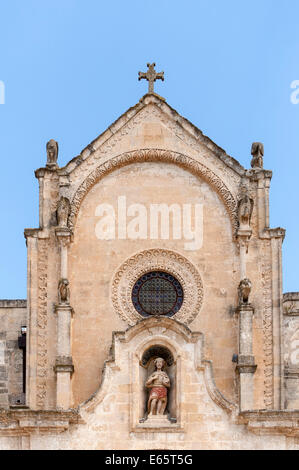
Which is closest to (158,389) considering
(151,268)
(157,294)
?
(157,294)

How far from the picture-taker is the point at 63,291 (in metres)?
37.2

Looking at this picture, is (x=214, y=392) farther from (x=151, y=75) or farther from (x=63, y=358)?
(x=151, y=75)

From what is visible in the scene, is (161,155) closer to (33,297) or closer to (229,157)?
(229,157)

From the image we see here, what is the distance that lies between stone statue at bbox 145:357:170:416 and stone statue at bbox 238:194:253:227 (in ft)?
16.9

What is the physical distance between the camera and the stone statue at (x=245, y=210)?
3828 centimetres

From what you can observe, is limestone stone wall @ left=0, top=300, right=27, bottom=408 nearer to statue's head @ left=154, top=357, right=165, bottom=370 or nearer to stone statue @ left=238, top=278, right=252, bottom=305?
statue's head @ left=154, top=357, right=165, bottom=370

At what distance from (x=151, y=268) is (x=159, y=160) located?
120 inches

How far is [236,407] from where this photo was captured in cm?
3406

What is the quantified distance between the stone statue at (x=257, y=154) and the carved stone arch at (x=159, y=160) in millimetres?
1064

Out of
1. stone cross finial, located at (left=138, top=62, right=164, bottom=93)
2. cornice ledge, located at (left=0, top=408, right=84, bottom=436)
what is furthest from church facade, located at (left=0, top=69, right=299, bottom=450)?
cornice ledge, located at (left=0, top=408, right=84, bottom=436)

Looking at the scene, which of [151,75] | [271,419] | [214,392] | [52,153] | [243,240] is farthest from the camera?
[151,75]

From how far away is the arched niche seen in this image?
34719 mm

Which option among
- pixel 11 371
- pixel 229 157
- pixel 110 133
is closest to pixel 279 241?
pixel 229 157

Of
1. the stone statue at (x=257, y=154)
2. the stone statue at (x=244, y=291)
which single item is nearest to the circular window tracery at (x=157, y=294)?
the stone statue at (x=244, y=291)
